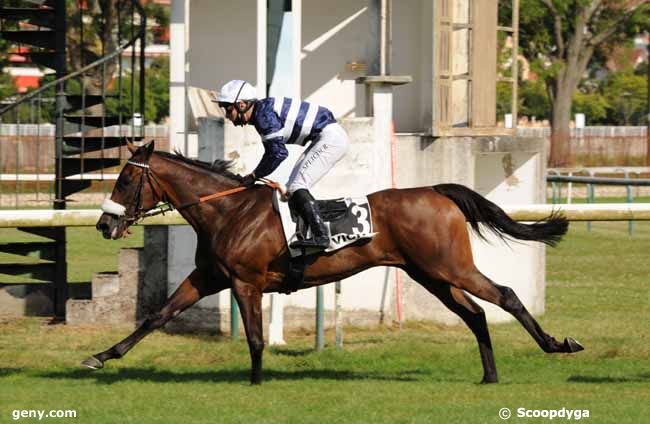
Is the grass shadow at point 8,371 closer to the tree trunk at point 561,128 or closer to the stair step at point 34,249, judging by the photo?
the stair step at point 34,249

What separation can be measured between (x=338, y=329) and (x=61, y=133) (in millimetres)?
3452

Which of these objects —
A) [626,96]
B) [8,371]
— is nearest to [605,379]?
[8,371]

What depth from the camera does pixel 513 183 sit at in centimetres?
1233

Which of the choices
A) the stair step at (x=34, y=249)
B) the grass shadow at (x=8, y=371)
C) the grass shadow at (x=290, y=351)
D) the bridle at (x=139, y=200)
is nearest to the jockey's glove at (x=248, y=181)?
the bridle at (x=139, y=200)

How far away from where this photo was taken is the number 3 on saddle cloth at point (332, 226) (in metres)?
8.30

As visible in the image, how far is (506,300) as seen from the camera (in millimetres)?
8281

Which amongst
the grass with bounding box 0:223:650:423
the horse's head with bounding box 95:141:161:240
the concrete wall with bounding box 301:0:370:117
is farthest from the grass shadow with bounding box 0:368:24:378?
the concrete wall with bounding box 301:0:370:117

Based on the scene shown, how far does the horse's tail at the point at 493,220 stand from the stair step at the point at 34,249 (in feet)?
15.1

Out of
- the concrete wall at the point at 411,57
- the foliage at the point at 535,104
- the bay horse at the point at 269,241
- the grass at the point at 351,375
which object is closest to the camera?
the grass at the point at 351,375

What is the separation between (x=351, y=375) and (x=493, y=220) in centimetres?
148

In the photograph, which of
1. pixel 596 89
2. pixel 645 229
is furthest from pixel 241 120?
pixel 596 89

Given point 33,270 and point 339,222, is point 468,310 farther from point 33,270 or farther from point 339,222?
point 33,270

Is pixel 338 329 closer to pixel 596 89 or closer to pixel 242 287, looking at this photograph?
pixel 242 287

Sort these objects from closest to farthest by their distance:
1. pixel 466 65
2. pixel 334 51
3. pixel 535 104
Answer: pixel 466 65 → pixel 334 51 → pixel 535 104
